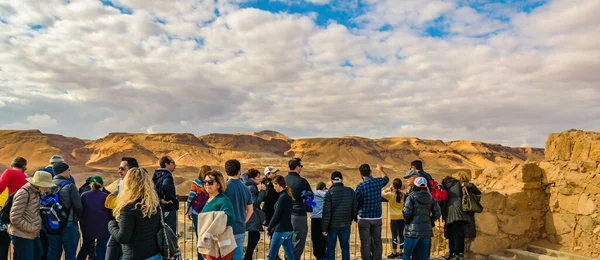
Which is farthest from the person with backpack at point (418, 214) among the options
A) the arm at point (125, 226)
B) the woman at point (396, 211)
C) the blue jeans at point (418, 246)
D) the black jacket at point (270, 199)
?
the arm at point (125, 226)

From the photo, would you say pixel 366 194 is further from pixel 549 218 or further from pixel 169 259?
pixel 549 218

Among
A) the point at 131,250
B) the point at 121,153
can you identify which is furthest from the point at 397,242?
the point at 121,153

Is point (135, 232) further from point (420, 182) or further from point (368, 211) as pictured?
point (420, 182)

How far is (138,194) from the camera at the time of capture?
10.6 feet

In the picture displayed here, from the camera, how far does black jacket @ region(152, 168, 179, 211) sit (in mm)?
5051

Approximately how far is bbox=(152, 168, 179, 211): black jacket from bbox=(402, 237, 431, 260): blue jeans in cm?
336

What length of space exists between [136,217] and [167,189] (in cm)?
183

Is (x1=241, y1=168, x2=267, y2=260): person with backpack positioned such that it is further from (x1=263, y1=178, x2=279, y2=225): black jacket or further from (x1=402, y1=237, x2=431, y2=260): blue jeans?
(x1=402, y1=237, x2=431, y2=260): blue jeans

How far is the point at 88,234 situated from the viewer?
4832 millimetres

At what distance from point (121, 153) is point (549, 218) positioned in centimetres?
6572

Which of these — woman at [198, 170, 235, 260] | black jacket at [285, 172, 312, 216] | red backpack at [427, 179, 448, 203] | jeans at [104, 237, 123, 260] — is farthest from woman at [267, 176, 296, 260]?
red backpack at [427, 179, 448, 203]

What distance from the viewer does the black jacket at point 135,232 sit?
324 centimetres


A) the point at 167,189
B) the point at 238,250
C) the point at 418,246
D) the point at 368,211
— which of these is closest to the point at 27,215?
the point at 167,189

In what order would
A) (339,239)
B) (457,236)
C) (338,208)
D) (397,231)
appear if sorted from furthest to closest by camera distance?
(397,231)
(457,236)
(339,239)
(338,208)
